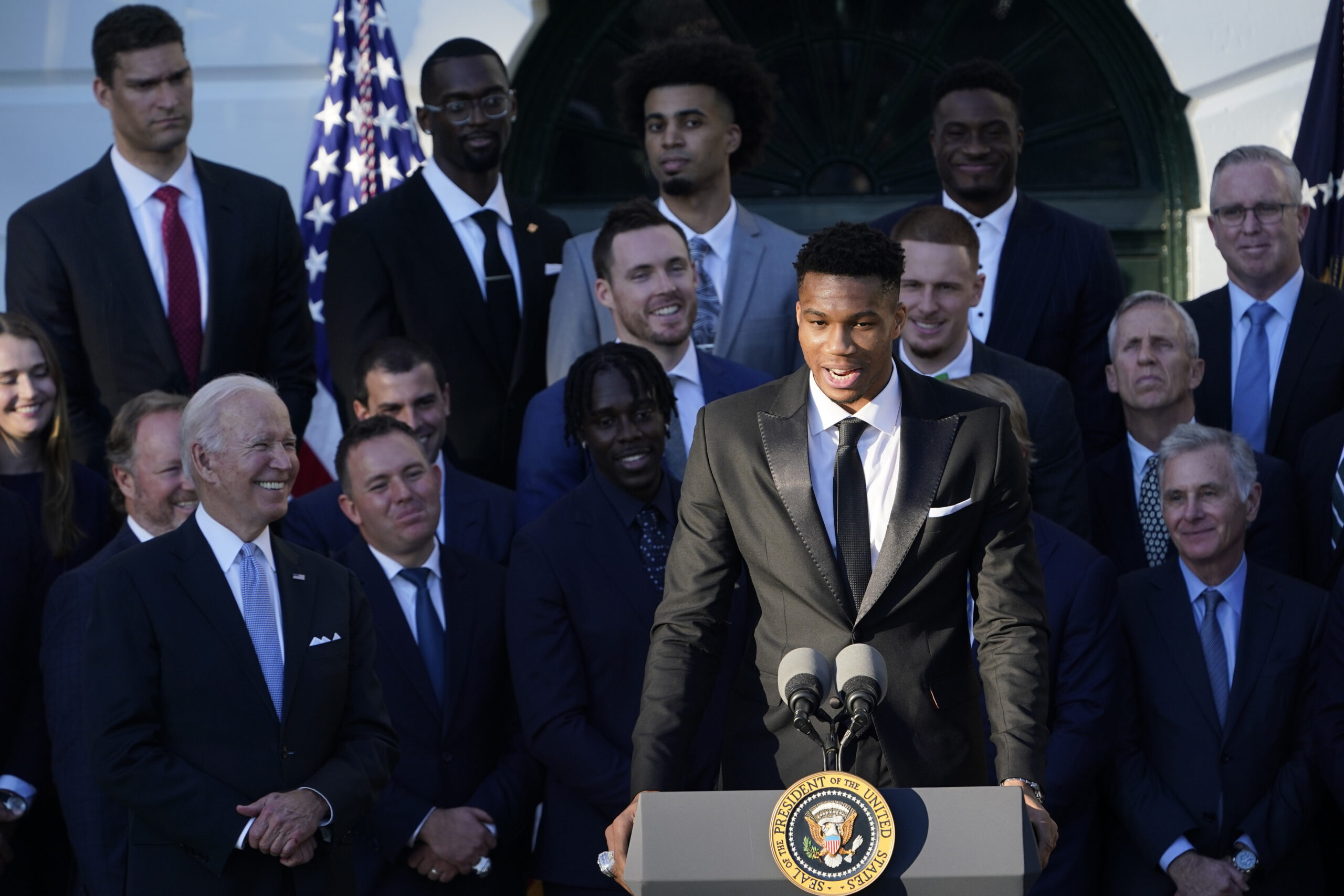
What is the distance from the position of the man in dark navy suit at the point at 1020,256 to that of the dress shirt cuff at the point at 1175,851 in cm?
157

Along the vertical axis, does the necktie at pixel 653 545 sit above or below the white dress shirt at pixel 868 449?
below

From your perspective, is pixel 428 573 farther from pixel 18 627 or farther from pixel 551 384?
pixel 18 627

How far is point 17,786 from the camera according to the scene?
475cm

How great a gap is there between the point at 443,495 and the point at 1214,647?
2.44m

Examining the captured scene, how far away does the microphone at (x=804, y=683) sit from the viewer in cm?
255

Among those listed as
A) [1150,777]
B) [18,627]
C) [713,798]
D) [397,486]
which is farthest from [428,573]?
[713,798]

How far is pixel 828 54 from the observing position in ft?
25.2

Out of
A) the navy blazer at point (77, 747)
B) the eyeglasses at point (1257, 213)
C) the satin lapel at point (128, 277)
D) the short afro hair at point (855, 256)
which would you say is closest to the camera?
the short afro hair at point (855, 256)

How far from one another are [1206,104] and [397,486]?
170 inches

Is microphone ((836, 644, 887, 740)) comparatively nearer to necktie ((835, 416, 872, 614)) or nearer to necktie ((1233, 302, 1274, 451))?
necktie ((835, 416, 872, 614))

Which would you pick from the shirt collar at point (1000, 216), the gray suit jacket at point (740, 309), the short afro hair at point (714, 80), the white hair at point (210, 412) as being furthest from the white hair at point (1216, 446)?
the white hair at point (210, 412)

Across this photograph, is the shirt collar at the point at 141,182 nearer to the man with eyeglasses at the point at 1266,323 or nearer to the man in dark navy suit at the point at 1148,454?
the man in dark navy suit at the point at 1148,454

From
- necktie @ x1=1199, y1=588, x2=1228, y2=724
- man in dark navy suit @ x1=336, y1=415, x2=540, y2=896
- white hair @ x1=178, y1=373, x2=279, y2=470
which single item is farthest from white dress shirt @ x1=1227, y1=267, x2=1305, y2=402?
white hair @ x1=178, y1=373, x2=279, y2=470

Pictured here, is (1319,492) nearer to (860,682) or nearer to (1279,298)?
(1279,298)
